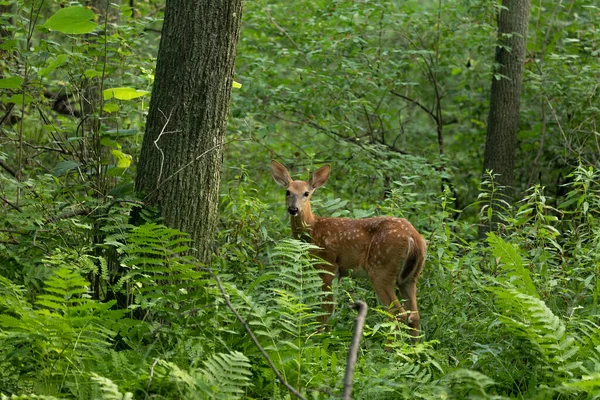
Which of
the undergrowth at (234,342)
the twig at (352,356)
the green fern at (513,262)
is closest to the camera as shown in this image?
the twig at (352,356)

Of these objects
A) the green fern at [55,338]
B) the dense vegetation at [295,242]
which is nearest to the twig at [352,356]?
the dense vegetation at [295,242]

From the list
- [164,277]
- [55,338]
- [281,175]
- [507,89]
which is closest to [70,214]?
[164,277]

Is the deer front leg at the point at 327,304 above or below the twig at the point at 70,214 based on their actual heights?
below

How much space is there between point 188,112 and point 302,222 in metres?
2.39

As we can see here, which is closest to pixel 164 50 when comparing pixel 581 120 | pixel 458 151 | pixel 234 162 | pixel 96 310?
pixel 96 310

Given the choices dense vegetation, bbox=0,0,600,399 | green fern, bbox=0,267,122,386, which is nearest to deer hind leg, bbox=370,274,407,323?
dense vegetation, bbox=0,0,600,399

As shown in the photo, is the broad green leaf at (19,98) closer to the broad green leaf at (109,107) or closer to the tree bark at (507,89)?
the broad green leaf at (109,107)

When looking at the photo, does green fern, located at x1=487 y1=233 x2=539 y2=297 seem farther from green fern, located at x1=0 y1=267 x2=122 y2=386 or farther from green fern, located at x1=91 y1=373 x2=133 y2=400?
green fern, located at x1=91 y1=373 x2=133 y2=400

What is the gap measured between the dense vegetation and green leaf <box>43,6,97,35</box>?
17 millimetres

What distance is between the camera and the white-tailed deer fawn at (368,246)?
6.85 m

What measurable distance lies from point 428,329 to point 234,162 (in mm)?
4358

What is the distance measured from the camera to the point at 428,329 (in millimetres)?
6227

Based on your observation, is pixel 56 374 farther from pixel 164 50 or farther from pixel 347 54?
pixel 347 54

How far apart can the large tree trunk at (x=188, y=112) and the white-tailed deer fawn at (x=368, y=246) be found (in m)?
1.50
